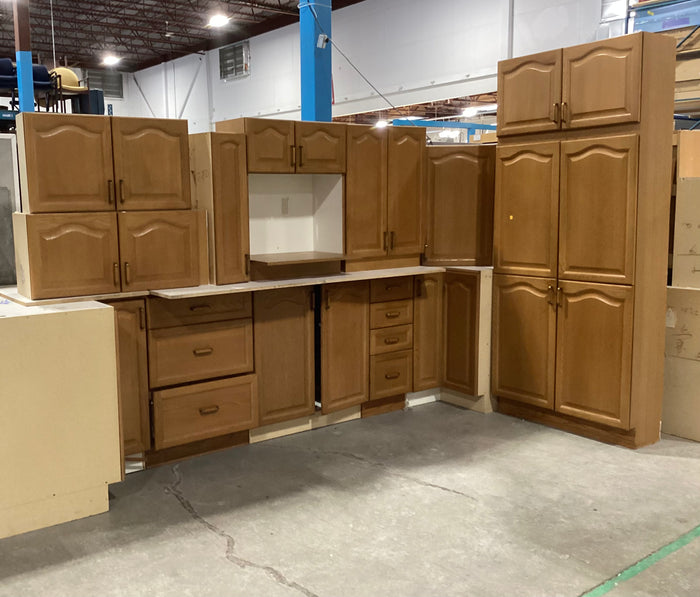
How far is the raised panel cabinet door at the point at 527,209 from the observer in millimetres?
4145

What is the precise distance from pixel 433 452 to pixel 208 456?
4.29ft

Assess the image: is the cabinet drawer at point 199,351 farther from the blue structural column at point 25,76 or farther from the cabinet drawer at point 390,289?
the blue structural column at point 25,76

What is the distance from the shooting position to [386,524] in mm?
3020

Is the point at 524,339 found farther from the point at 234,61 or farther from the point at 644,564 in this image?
the point at 234,61

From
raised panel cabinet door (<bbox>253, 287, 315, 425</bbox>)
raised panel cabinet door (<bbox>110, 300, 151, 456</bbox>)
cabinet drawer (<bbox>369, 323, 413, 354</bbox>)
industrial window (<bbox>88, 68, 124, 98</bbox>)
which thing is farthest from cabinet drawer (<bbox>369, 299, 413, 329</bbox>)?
industrial window (<bbox>88, 68, 124, 98</bbox>)

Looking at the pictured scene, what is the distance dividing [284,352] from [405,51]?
21.8 ft

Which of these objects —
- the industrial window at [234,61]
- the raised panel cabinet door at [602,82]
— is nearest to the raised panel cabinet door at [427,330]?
the raised panel cabinet door at [602,82]

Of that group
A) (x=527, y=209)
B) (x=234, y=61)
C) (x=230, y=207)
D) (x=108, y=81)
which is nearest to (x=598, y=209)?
(x=527, y=209)

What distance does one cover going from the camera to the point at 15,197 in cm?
390

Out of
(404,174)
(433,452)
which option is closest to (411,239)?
(404,174)

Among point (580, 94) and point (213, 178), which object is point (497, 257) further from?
point (213, 178)

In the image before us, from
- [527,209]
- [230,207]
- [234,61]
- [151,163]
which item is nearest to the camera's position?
[151,163]

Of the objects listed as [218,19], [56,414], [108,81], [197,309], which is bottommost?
[56,414]

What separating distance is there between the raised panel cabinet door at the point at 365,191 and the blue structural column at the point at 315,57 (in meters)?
1.44
